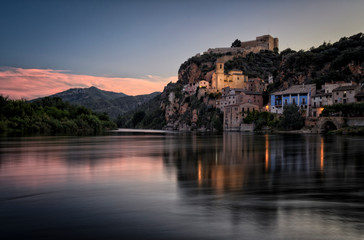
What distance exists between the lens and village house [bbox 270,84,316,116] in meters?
78.5

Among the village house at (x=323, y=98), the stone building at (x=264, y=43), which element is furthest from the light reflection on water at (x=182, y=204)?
the stone building at (x=264, y=43)

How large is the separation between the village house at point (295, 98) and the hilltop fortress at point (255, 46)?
68750 millimetres

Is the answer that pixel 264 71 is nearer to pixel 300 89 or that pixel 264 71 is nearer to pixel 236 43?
pixel 236 43

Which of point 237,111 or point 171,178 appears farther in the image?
point 237,111

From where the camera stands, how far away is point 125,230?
21.9ft

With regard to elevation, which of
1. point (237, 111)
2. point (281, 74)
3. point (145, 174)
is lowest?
point (145, 174)

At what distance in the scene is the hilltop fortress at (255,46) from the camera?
154550mm

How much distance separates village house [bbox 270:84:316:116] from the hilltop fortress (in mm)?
68750

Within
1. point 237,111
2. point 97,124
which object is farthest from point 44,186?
point 237,111

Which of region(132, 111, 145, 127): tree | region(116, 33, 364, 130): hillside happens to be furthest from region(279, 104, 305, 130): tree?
region(132, 111, 145, 127): tree

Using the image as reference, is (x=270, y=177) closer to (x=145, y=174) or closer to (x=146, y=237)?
(x=145, y=174)

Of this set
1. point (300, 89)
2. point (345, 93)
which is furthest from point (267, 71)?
point (345, 93)

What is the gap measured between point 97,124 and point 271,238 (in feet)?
287

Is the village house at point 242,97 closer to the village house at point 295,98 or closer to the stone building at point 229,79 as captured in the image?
the village house at point 295,98
